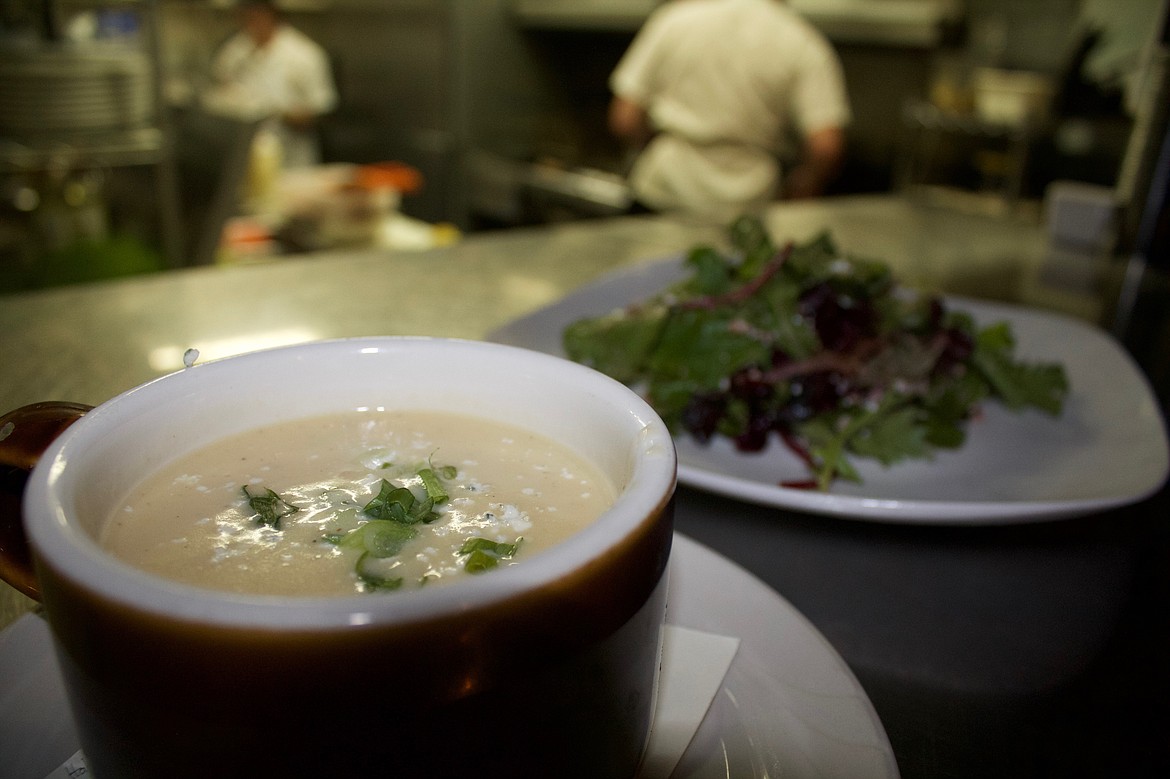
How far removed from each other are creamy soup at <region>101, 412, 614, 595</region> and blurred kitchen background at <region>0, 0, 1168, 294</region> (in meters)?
1.89

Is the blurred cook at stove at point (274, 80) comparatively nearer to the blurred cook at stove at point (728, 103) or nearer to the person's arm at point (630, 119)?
the person's arm at point (630, 119)

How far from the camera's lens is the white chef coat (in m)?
6.48

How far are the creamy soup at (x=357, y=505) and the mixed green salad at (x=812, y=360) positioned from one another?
443 mm

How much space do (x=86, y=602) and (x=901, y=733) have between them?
1.52ft

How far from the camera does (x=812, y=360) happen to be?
1.13 metres

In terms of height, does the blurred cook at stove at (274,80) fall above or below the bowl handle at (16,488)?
below

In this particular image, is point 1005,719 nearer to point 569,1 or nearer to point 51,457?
point 51,457

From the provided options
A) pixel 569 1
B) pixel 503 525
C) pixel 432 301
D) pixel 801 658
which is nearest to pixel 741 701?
pixel 801 658

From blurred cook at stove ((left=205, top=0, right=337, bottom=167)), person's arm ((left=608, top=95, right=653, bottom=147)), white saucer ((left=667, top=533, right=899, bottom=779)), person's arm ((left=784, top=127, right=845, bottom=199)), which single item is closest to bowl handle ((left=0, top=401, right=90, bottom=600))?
white saucer ((left=667, top=533, right=899, bottom=779))

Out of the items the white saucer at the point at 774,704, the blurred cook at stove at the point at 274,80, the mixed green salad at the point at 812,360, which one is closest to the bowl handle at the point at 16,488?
the white saucer at the point at 774,704

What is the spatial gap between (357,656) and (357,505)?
16 cm

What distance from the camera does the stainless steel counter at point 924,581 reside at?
1.85 ft

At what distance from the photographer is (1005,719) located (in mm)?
572

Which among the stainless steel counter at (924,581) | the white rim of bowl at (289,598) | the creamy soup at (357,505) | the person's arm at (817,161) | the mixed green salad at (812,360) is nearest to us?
the white rim of bowl at (289,598)
